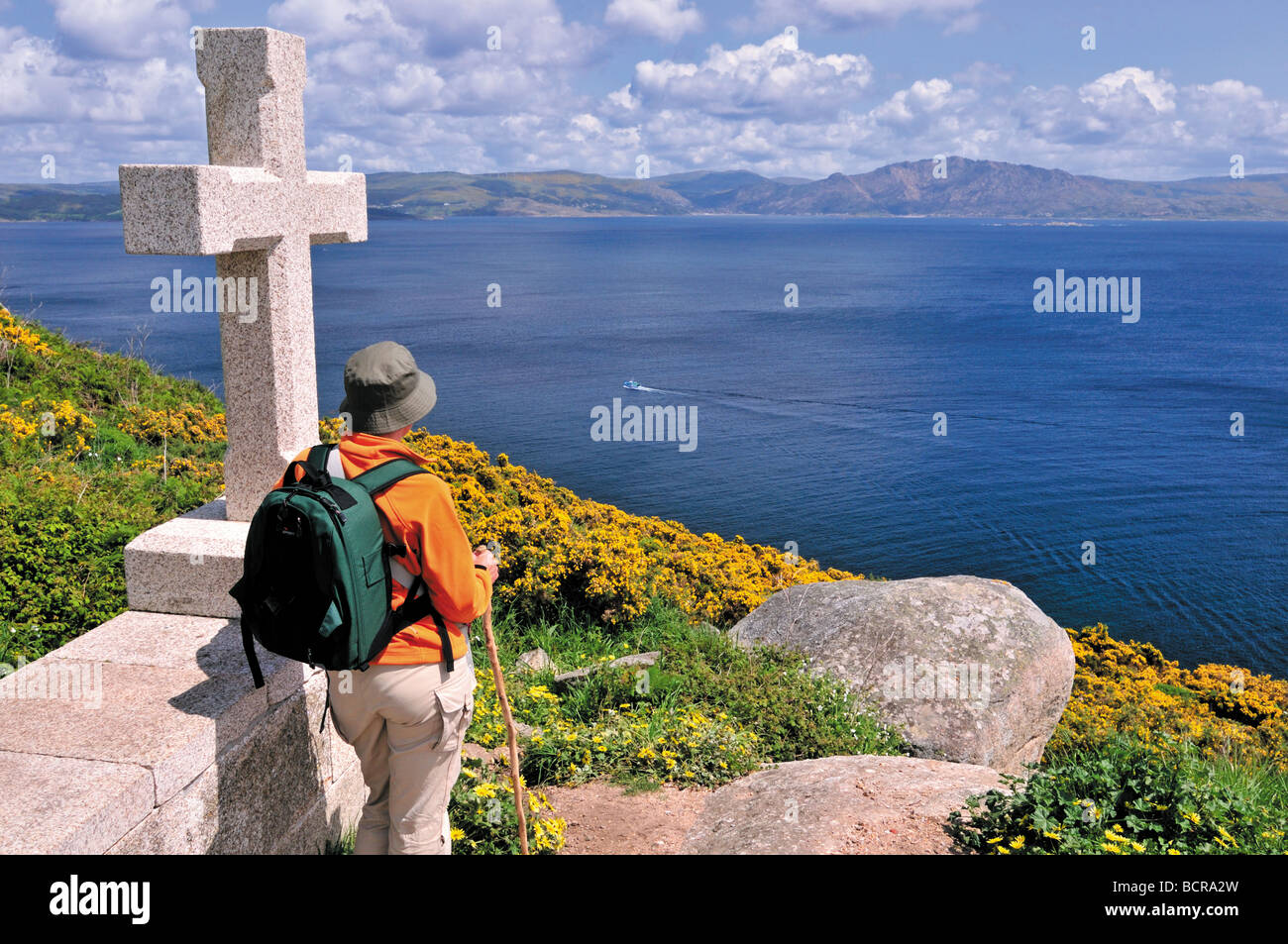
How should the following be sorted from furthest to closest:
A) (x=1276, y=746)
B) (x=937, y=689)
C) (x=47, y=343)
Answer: (x=47, y=343) < (x=1276, y=746) < (x=937, y=689)

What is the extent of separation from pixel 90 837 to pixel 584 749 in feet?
9.30

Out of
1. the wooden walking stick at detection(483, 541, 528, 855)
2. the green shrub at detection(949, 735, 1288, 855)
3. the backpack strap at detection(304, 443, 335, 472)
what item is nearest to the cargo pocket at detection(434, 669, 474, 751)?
the wooden walking stick at detection(483, 541, 528, 855)

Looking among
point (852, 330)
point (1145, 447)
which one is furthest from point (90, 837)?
point (852, 330)

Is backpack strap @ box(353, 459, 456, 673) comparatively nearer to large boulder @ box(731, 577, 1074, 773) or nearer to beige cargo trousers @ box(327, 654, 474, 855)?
beige cargo trousers @ box(327, 654, 474, 855)

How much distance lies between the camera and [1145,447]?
3656 centimetres

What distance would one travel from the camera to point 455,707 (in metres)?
3.53

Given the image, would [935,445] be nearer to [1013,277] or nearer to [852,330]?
[852,330]

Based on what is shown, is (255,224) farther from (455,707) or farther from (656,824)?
(656,824)

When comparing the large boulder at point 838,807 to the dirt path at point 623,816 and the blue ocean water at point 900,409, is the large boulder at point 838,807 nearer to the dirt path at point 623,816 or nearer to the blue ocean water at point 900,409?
the dirt path at point 623,816

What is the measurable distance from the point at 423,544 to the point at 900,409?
129 feet

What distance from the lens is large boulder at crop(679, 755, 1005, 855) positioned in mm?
4688

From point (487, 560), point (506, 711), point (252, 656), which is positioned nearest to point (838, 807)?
point (506, 711)

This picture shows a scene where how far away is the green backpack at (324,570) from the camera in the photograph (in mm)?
3133

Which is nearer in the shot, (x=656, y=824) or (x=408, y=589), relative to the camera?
(x=408, y=589)
